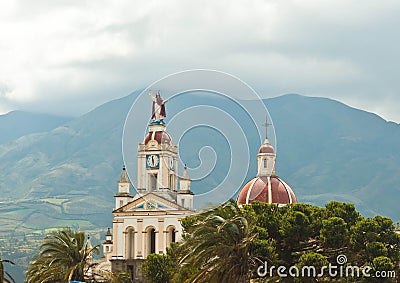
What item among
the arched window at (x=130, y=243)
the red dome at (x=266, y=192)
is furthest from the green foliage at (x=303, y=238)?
the arched window at (x=130, y=243)

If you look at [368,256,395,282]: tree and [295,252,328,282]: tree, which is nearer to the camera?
[295,252,328,282]: tree

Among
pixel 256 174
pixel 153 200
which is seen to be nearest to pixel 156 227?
pixel 153 200

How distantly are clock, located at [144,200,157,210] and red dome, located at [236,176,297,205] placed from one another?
8.83 metres

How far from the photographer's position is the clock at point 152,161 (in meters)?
94.9

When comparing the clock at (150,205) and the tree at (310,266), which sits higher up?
the clock at (150,205)

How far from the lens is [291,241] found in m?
53.5

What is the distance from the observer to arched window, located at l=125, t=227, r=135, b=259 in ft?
301

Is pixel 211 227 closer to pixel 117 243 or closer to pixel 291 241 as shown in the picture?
pixel 291 241

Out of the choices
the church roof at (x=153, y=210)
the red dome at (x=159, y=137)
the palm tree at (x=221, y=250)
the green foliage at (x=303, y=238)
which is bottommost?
the palm tree at (x=221, y=250)

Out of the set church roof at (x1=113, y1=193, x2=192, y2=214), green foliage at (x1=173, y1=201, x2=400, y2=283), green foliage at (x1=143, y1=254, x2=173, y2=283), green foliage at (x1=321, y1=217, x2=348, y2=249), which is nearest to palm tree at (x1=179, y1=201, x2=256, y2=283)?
green foliage at (x1=173, y1=201, x2=400, y2=283)

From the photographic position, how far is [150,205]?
91.0 m

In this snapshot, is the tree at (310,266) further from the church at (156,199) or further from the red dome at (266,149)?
the red dome at (266,149)

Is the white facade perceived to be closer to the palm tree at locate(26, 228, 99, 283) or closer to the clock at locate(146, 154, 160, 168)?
the clock at locate(146, 154, 160, 168)

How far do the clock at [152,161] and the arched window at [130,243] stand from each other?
25.0 feet
